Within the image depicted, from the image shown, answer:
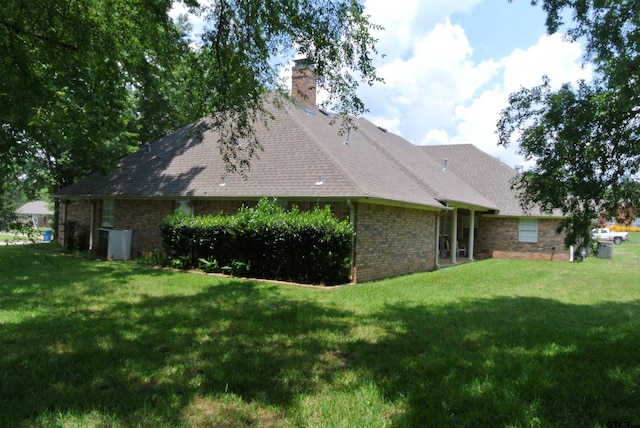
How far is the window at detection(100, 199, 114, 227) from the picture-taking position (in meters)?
17.8

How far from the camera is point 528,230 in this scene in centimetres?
2255

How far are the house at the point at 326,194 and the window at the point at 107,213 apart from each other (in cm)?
4

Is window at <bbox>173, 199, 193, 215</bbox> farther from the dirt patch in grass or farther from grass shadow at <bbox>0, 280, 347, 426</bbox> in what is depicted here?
the dirt patch in grass

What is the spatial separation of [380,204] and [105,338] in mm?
8909

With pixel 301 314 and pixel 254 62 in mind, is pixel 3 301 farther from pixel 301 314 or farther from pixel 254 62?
pixel 254 62

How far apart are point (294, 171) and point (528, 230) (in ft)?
47.5

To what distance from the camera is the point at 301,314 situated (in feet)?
25.0

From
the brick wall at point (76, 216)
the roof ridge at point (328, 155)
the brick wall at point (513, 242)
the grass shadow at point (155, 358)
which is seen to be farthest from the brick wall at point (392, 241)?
the brick wall at point (76, 216)

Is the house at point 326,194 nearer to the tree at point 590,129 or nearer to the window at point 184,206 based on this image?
the window at point 184,206

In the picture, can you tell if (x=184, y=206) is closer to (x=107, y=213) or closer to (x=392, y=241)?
(x=107, y=213)

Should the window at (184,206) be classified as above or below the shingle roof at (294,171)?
below

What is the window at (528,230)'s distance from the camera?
22.4m

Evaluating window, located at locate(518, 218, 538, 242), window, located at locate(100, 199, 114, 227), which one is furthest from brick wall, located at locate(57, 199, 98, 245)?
window, located at locate(518, 218, 538, 242)

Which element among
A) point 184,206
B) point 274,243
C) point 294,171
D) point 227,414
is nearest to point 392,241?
point 294,171
